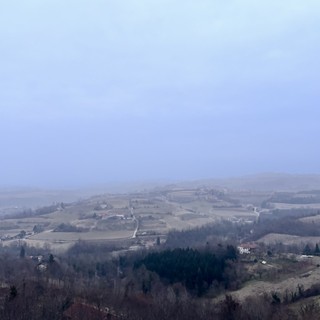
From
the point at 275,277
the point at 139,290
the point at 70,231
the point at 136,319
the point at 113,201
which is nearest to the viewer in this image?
the point at 136,319

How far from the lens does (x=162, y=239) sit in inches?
2921

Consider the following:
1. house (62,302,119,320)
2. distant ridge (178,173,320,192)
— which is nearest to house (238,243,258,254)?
house (62,302,119,320)

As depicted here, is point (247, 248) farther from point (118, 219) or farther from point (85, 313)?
point (118, 219)

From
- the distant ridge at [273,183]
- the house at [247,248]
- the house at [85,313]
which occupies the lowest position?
the house at [247,248]

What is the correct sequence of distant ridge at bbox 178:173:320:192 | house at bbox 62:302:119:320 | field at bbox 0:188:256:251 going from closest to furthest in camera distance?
1. house at bbox 62:302:119:320
2. field at bbox 0:188:256:251
3. distant ridge at bbox 178:173:320:192

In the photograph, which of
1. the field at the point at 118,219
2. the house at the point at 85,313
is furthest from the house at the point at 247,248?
the house at the point at 85,313

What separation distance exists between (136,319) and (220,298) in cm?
1465

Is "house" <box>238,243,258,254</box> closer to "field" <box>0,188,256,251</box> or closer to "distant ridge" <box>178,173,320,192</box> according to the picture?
"field" <box>0,188,256,251</box>

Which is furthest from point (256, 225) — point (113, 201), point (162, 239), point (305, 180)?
point (305, 180)

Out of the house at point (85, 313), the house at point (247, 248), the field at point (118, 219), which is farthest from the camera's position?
the field at point (118, 219)

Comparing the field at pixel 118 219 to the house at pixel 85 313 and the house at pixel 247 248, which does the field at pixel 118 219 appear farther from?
the house at pixel 85 313

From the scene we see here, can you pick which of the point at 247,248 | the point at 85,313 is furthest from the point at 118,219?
the point at 85,313

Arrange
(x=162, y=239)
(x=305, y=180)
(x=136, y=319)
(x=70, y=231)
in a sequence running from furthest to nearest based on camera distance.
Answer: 1. (x=305, y=180)
2. (x=70, y=231)
3. (x=162, y=239)
4. (x=136, y=319)

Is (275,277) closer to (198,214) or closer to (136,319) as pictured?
Answer: (136,319)
